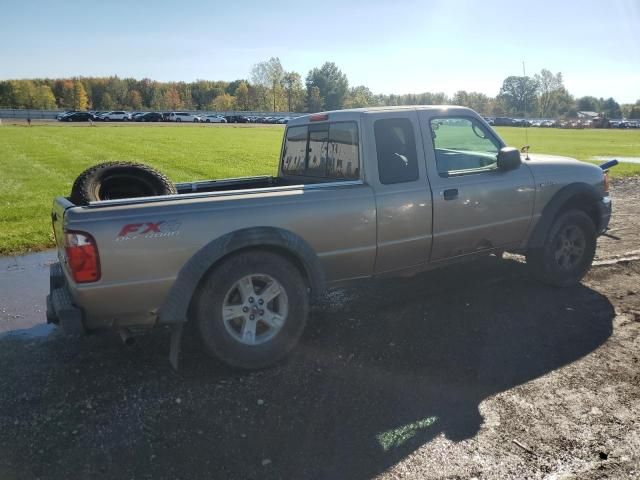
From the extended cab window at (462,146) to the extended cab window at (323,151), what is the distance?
83 centimetres

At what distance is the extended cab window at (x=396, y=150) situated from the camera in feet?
14.9

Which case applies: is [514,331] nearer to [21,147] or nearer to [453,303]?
[453,303]

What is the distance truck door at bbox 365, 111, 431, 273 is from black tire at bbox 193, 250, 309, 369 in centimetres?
90

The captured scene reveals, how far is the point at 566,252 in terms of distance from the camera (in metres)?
5.75

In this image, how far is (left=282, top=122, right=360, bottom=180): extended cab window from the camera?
4.65 metres

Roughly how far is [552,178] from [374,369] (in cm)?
309

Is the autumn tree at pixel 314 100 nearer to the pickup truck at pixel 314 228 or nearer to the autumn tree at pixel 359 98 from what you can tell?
the autumn tree at pixel 359 98

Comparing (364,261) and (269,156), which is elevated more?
(269,156)

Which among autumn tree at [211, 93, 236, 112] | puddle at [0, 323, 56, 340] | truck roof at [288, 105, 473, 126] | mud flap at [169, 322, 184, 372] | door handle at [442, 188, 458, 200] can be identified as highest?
autumn tree at [211, 93, 236, 112]

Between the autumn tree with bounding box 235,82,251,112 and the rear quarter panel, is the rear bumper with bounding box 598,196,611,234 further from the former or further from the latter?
the autumn tree with bounding box 235,82,251,112

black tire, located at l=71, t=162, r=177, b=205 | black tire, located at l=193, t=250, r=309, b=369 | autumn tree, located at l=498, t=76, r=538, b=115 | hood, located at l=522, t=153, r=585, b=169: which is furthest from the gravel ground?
autumn tree, located at l=498, t=76, r=538, b=115

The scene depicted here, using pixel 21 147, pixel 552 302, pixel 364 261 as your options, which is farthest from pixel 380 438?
pixel 21 147

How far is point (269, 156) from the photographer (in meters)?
22.5

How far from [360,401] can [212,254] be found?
4.71 feet
